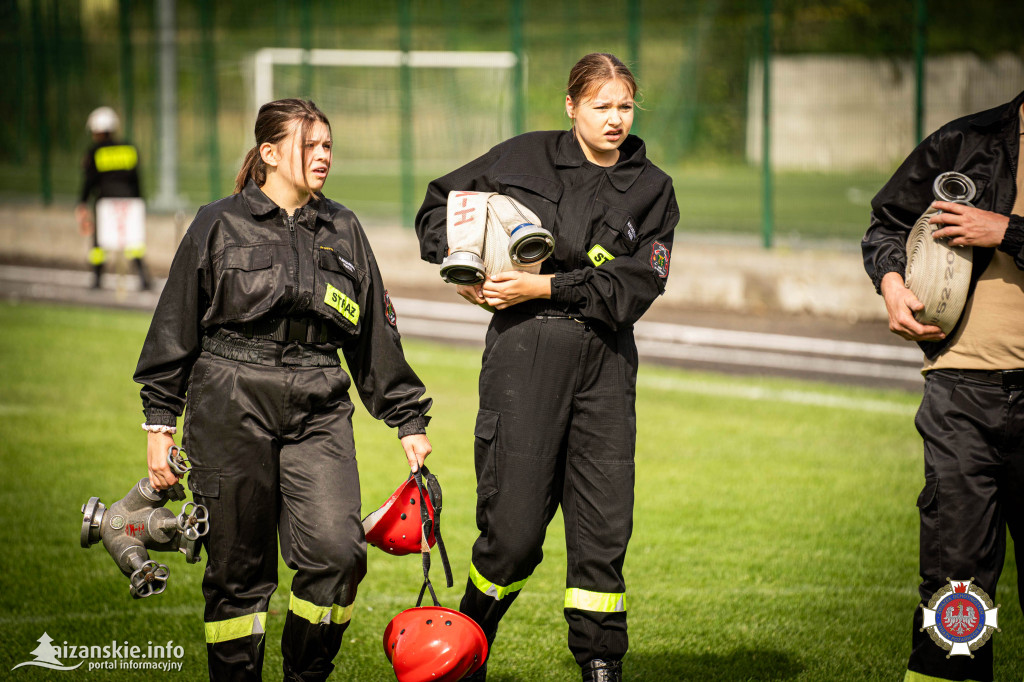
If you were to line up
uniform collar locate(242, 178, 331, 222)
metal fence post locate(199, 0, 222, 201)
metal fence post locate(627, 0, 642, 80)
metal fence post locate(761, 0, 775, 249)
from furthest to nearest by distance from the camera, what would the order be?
1. metal fence post locate(199, 0, 222, 201)
2. metal fence post locate(627, 0, 642, 80)
3. metal fence post locate(761, 0, 775, 249)
4. uniform collar locate(242, 178, 331, 222)

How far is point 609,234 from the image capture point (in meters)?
4.40

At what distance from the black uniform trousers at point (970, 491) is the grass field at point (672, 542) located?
3.28ft

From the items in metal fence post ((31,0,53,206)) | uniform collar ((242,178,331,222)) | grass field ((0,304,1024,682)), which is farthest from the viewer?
metal fence post ((31,0,53,206))

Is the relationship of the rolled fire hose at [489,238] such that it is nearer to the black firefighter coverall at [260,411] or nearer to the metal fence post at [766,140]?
the black firefighter coverall at [260,411]

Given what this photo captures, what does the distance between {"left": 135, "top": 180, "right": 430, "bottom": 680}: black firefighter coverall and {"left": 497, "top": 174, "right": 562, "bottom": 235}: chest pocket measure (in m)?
0.68

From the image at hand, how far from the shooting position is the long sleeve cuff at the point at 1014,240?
396cm

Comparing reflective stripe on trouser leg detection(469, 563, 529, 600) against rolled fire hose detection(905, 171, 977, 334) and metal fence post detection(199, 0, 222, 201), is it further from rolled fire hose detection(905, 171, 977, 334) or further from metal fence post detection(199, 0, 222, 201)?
metal fence post detection(199, 0, 222, 201)

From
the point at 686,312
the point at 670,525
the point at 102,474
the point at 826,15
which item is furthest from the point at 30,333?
the point at 826,15

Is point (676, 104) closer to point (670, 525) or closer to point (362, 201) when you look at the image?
point (362, 201)

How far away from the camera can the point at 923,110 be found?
14250mm

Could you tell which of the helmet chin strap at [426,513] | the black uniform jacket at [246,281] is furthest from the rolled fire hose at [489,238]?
the helmet chin strap at [426,513]

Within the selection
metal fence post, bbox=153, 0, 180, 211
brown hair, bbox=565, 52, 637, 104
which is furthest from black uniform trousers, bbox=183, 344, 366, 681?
metal fence post, bbox=153, 0, 180, 211

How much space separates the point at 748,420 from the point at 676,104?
11095mm

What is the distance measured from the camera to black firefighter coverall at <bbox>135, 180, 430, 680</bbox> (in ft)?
13.5
